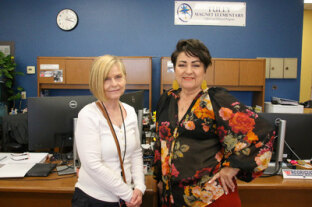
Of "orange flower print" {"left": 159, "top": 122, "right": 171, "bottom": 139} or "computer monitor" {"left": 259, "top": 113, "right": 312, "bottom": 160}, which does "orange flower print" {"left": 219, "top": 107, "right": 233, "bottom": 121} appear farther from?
"computer monitor" {"left": 259, "top": 113, "right": 312, "bottom": 160}

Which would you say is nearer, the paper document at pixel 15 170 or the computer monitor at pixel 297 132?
the paper document at pixel 15 170

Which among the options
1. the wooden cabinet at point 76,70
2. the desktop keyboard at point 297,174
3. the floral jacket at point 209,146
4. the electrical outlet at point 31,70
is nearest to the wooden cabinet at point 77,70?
the wooden cabinet at point 76,70

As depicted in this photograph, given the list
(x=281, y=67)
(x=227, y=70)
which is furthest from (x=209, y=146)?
(x=281, y=67)

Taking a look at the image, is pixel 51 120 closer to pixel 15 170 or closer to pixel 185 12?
pixel 15 170

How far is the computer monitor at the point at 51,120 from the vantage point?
1522 mm

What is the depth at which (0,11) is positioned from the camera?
4.36 metres

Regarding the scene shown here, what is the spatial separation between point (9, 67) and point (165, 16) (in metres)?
3.09

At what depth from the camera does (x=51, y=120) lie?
155 cm

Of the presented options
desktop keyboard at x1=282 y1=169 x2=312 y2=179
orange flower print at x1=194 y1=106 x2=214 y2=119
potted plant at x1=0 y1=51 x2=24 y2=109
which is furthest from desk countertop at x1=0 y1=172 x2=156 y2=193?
potted plant at x1=0 y1=51 x2=24 y2=109

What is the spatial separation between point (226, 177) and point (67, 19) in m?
4.39

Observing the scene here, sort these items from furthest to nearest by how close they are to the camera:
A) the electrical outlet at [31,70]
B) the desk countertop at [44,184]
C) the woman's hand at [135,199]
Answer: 1. the electrical outlet at [31,70]
2. the desk countertop at [44,184]
3. the woman's hand at [135,199]

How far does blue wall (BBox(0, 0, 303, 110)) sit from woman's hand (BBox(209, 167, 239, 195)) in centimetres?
355

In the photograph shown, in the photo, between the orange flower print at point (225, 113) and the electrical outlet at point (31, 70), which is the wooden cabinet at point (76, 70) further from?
the orange flower print at point (225, 113)

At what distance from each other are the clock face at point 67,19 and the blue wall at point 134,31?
81 mm
